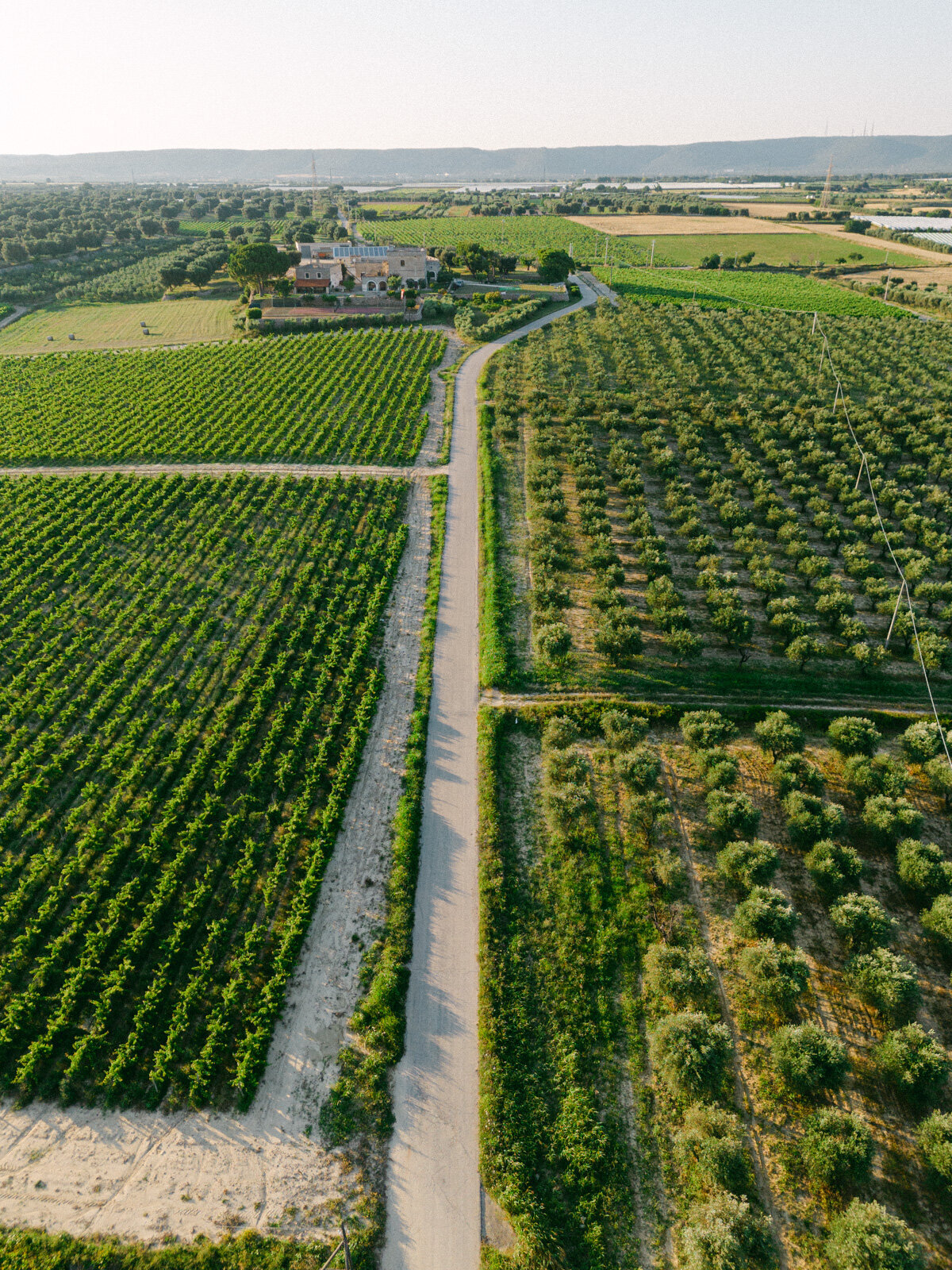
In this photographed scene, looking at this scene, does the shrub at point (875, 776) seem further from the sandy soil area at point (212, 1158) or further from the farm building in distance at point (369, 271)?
the farm building in distance at point (369, 271)

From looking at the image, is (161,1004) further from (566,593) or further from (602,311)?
(602,311)

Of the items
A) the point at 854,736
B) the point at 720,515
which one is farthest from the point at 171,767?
the point at 720,515

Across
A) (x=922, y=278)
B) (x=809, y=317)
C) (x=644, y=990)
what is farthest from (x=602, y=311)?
(x=644, y=990)

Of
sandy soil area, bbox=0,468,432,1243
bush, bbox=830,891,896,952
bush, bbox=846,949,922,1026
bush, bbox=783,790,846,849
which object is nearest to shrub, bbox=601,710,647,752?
bush, bbox=783,790,846,849

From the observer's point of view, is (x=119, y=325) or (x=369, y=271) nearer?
(x=119, y=325)

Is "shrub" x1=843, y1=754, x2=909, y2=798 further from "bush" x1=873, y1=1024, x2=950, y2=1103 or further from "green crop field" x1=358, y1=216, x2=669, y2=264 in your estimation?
"green crop field" x1=358, y1=216, x2=669, y2=264

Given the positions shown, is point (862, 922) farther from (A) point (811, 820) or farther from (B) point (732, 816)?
(B) point (732, 816)

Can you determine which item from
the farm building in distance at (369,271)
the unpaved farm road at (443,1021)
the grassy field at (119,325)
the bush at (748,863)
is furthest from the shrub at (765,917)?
the farm building in distance at (369,271)
